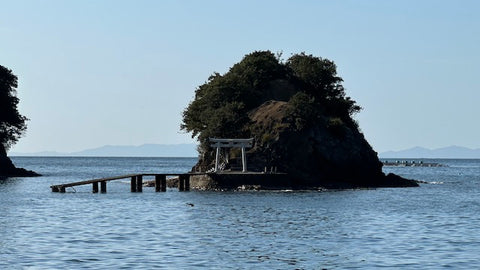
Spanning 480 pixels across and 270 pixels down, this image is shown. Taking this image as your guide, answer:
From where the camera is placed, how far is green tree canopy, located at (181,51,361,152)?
10181 centimetres

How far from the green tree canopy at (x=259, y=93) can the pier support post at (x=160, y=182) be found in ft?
32.0

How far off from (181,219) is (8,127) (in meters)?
96.3

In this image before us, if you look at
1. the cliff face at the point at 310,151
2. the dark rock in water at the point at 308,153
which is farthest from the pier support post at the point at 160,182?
the cliff face at the point at 310,151

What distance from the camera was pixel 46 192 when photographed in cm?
9306

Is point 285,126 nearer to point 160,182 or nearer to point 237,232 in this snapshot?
point 160,182

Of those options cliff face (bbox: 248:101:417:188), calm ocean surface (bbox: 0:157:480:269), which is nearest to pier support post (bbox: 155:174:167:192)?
calm ocean surface (bbox: 0:157:480:269)

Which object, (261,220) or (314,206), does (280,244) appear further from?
(314,206)

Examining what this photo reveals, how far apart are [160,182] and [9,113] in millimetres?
58847

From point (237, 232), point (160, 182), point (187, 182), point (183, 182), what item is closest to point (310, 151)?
point (187, 182)

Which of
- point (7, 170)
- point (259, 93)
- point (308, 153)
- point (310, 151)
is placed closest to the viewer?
point (308, 153)

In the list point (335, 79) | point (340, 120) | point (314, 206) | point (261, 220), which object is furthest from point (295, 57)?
point (261, 220)

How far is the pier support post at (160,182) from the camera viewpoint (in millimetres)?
→ 93375

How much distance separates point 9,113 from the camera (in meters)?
146

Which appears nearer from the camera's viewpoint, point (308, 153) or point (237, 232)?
point (237, 232)
